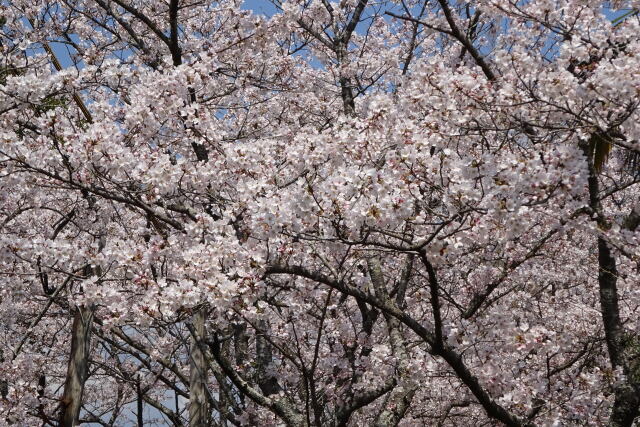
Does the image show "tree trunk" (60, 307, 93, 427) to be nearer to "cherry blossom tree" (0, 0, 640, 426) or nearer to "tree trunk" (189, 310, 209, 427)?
"cherry blossom tree" (0, 0, 640, 426)

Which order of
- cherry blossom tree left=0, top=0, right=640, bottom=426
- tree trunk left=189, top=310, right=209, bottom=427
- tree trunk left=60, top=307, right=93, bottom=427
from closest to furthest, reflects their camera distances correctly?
cherry blossom tree left=0, top=0, right=640, bottom=426, tree trunk left=189, top=310, right=209, bottom=427, tree trunk left=60, top=307, right=93, bottom=427

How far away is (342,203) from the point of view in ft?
15.3

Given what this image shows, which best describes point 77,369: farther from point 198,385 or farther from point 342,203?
point 342,203

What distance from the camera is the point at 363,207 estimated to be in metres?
4.43

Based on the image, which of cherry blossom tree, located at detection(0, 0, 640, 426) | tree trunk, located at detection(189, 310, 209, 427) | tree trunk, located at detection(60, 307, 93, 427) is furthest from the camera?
tree trunk, located at detection(60, 307, 93, 427)

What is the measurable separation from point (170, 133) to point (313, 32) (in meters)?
4.14

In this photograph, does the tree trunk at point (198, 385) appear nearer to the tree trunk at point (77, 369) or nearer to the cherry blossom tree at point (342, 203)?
the cherry blossom tree at point (342, 203)

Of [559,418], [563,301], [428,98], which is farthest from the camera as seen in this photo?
[563,301]

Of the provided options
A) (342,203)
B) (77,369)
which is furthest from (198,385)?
(342,203)

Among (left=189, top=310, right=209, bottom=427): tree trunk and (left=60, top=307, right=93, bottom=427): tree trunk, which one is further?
(left=60, top=307, right=93, bottom=427): tree trunk

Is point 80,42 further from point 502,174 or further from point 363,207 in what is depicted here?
point 502,174

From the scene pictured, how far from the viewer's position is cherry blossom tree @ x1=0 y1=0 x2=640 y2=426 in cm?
461

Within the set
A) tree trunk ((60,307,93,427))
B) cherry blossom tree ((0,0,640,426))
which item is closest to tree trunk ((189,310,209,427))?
cherry blossom tree ((0,0,640,426))

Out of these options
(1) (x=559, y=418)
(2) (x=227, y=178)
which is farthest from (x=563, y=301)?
(2) (x=227, y=178)
